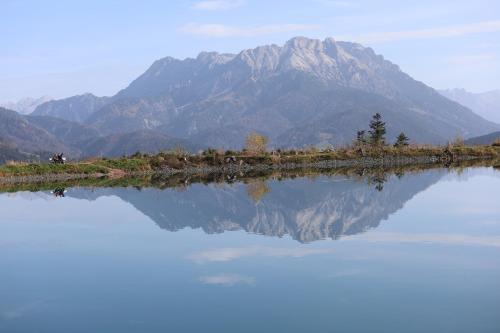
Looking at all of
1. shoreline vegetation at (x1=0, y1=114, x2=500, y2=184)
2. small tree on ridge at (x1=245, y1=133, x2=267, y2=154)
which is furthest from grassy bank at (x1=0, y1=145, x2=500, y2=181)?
small tree on ridge at (x1=245, y1=133, x2=267, y2=154)

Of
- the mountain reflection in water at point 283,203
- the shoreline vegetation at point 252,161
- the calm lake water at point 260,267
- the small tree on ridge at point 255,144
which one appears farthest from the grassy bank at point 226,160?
the calm lake water at point 260,267

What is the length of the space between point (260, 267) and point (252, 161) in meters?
75.6

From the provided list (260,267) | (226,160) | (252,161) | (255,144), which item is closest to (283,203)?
(260,267)

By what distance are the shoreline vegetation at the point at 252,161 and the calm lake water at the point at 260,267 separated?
38.9 meters

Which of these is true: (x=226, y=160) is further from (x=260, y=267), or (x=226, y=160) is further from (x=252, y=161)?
(x=260, y=267)

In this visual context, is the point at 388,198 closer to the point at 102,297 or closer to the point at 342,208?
the point at 342,208

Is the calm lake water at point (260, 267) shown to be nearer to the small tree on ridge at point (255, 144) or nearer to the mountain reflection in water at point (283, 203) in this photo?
the mountain reflection in water at point (283, 203)

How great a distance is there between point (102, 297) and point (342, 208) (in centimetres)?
2532

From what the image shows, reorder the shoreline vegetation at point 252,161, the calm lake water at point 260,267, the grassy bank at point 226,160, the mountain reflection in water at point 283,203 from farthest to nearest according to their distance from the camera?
the grassy bank at point 226,160
the shoreline vegetation at point 252,161
the mountain reflection in water at point 283,203
the calm lake water at point 260,267

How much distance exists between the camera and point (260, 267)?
78.2 ft

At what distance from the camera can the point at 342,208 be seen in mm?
43125

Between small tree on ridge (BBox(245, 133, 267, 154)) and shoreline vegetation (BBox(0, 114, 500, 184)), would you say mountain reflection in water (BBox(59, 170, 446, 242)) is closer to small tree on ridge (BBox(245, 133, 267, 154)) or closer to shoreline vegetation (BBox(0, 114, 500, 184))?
shoreline vegetation (BBox(0, 114, 500, 184))

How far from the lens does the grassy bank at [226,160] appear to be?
86.1 metres

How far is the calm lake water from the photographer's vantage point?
1738cm
